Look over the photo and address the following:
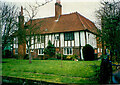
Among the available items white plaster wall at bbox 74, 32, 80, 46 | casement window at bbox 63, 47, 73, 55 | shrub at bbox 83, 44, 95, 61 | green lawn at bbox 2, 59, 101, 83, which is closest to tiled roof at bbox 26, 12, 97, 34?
white plaster wall at bbox 74, 32, 80, 46

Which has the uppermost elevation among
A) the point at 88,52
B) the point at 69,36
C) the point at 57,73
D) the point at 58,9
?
the point at 58,9

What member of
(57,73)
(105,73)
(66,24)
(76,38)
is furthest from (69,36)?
(105,73)

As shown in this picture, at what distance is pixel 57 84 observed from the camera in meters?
5.77

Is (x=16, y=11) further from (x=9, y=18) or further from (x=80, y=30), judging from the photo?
(x=80, y=30)

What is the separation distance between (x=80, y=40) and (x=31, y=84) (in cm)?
1686

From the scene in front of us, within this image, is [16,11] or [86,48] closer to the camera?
[16,11]

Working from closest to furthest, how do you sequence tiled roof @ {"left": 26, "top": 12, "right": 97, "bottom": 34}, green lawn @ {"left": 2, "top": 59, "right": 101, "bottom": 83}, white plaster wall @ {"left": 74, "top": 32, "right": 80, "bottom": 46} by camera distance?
green lawn @ {"left": 2, "top": 59, "right": 101, "bottom": 83}
white plaster wall @ {"left": 74, "top": 32, "right": 80, "bottom": 46}
tiled roof @ {"left": 26, "top": 12, "right": 97, "bottom": 34}

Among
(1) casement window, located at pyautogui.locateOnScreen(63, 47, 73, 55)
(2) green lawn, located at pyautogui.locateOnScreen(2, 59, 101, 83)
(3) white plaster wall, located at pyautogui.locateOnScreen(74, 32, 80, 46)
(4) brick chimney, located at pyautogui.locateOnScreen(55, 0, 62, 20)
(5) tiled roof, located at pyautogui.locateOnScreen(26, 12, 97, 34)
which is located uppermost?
(4) brick chimney, located at pyautogui.locateOnScreen(55, 0, 62, 20)

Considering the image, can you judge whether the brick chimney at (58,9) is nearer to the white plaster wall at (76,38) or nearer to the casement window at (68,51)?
the white plaster wall at (76,38)

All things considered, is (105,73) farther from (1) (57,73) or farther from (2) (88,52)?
(2) (88,52)

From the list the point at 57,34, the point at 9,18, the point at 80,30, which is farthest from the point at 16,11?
the point at 80,30

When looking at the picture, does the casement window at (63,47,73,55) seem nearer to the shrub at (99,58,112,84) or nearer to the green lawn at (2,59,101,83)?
the green lawn at (2,59,101,83)

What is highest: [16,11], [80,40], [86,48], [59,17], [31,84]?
[59,17]

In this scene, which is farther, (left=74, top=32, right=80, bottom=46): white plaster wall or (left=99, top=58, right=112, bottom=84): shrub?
(left=74, top=32, right=80, bottom=46): white plaster wall
